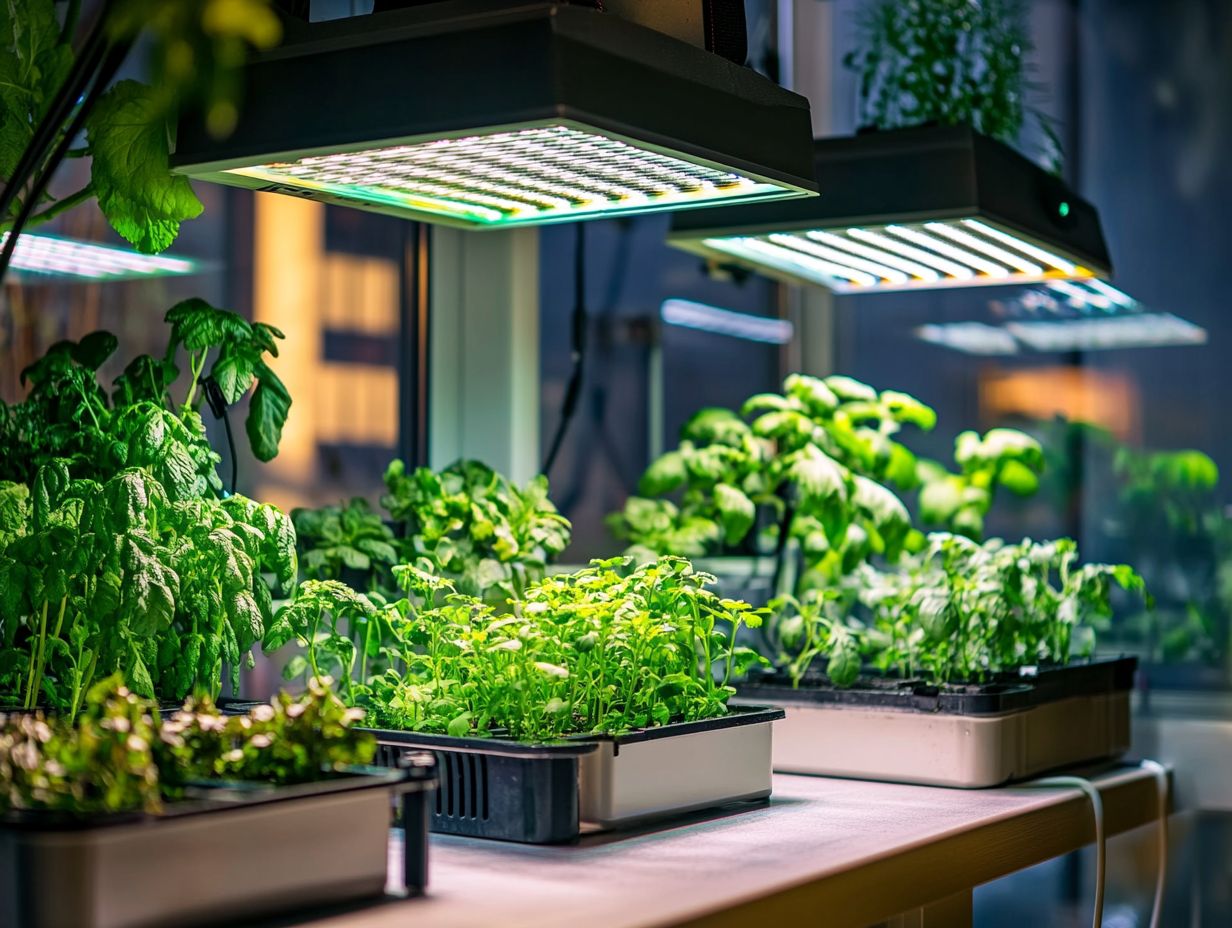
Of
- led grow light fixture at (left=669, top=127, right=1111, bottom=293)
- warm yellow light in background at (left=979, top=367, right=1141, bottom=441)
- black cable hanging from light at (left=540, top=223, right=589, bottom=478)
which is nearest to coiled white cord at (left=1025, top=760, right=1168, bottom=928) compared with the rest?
warm yellow light in background at (left=979, top=367, right=1141, bottom=441)

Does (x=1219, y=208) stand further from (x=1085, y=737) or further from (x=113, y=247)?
(x=113, y=247)

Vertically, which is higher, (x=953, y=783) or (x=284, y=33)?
(x=284, y=33)

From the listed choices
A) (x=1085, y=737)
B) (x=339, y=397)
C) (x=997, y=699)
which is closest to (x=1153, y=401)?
(x=1085, y=737)

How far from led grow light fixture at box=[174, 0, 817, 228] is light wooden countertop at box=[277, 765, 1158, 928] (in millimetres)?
580

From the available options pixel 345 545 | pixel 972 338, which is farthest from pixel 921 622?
pixel 972 338

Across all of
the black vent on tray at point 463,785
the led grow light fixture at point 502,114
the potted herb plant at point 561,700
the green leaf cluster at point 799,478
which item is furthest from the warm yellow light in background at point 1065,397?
the black vent on tray at point 463,785

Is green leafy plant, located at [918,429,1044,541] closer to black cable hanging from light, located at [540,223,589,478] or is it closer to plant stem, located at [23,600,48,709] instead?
black cable hanging from light, located at [540,223,589,478]

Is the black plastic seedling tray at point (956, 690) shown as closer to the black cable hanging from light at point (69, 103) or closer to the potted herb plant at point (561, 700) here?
the potted herb plant at point (561, 700)

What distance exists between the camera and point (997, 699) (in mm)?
1771

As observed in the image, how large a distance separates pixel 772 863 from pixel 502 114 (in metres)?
0.65

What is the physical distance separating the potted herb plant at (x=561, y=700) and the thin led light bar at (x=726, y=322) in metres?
1.05

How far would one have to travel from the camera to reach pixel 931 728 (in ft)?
5.85

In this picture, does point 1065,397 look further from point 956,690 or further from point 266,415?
point 266,415

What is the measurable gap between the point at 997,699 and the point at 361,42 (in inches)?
40.4
